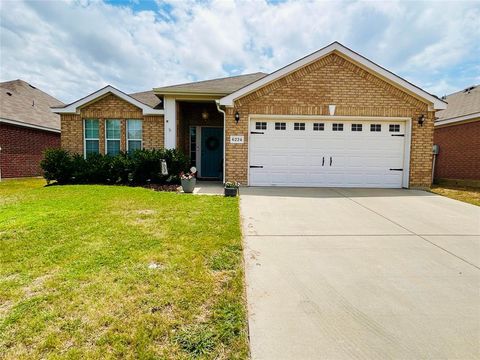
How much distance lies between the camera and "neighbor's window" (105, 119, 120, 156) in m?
10.8

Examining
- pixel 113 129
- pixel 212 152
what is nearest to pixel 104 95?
pixel 113 129

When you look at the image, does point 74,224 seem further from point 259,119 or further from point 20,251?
point 259,119

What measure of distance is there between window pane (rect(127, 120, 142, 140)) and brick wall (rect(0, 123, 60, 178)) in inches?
262

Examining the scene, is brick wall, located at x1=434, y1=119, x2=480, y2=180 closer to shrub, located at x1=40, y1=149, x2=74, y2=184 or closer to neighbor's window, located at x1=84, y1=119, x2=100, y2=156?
neighbor's window, located at x1=84, y1=119, x2=100, y2=156

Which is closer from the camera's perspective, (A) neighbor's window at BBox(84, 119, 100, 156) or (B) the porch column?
(B) the porch column

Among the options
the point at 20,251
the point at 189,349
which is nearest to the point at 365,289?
the point at 189,349

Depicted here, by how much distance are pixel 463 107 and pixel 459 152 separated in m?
2.18

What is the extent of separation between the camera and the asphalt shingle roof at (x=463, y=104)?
40.4 feet

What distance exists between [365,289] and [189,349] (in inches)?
76.6

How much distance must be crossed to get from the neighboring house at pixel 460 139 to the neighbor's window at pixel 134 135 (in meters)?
13.7

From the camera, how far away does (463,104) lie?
1332cm

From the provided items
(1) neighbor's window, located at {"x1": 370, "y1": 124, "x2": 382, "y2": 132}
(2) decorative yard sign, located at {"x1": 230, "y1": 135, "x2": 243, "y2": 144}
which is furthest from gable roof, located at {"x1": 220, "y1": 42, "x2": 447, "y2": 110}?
(1) neighbor's window, located at {"x1": 370, "y1": 124, "x2": 382, "y2": 132}

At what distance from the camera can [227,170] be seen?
31.3 ft

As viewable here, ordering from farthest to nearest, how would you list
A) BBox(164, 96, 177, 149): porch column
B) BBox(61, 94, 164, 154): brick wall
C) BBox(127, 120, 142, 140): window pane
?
BBox(127, 120, 142, 140): window pane < BBox(61, 94, 164, 154): brick wall < BBox(164, 96, 177, 149): porch column
